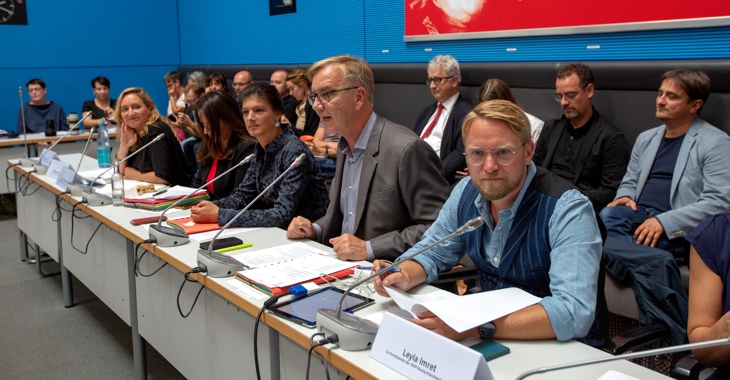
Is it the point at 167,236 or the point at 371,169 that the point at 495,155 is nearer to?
the point at 371,169

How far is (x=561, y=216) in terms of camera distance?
1480mm

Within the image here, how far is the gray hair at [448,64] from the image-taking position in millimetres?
4105

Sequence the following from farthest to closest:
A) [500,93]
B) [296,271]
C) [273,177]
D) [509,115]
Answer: [500,93]
[273,177]
[296,271]
[509,115]

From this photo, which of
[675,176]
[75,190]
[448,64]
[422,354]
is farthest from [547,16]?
[422,354]

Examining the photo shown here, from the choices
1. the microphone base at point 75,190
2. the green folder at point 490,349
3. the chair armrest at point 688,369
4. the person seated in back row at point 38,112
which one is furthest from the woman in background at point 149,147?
the person seated in back row at point 38,112

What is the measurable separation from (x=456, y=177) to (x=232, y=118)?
61.3 inches

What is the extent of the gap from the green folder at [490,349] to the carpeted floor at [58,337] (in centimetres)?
181

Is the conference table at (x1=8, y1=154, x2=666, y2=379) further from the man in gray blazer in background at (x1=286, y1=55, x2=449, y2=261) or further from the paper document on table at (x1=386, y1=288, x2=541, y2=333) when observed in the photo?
the man in gray blazer in background at (x1=286, y1=55, x2=449, y2=261)

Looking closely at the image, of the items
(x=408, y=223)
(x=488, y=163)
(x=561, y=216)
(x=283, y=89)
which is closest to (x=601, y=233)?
(x=561, y=216)

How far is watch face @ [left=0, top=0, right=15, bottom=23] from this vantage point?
6961mm

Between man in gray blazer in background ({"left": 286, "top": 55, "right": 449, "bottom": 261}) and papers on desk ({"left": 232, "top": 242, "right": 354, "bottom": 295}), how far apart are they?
161 mm

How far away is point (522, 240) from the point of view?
60.9 inches

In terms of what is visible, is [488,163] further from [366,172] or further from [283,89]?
[283,89]

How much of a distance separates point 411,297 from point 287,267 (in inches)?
17.8
